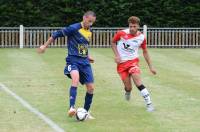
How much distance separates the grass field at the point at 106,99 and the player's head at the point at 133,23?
154 cm

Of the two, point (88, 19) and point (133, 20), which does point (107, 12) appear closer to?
point (133, 20)

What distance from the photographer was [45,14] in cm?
3516

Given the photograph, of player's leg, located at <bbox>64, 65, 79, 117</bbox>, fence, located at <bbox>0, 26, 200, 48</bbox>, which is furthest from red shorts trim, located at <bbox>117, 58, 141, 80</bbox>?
fence, located at <bbox>0, 26, 200, 48</bbox>

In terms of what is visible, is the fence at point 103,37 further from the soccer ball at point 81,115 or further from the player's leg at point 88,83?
the soccer ball at point 81,115

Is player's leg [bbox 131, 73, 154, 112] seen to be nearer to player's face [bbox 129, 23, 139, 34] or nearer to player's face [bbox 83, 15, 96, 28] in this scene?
player's face [bbox 129, 23, 139, 34]

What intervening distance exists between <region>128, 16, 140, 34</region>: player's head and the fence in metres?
20.8

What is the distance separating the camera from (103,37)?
34438 mm

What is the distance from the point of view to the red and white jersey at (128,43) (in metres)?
12.8

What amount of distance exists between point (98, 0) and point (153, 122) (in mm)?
24611

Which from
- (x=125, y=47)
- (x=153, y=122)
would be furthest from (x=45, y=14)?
(x=153, y=122)

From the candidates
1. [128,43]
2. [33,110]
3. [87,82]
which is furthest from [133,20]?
[33,110]

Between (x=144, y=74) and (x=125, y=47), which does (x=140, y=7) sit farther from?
(x=125, y=47)

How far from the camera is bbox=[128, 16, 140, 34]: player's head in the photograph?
39.9ft

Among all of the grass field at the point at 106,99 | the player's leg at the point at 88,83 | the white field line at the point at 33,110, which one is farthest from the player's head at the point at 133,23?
the white field line at the point at 33,110
